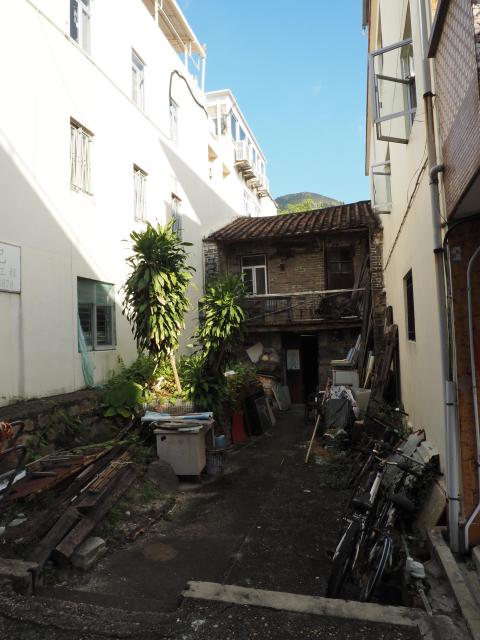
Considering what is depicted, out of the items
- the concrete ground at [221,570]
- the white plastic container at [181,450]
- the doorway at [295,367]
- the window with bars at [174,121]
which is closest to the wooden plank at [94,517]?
the concrete ground at [221,570]

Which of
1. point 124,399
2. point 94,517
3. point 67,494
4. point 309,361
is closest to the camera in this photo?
point 94,517

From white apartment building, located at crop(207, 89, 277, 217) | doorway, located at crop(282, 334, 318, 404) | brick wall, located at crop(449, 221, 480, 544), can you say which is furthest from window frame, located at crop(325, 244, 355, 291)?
brick wall, located at crop(449, 221, 480, 544)

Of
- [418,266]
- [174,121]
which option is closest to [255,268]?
[174,121]

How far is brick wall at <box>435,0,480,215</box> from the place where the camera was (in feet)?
8.21

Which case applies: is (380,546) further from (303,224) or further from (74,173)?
(303,224)

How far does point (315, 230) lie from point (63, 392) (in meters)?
9.34

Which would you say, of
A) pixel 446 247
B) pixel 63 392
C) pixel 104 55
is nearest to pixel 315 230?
pixel 104 55

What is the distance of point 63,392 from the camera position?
7.03 meters

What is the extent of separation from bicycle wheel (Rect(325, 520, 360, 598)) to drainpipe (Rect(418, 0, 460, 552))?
2.93 feet

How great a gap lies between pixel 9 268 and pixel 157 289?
2209mm

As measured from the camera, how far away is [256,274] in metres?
15.1

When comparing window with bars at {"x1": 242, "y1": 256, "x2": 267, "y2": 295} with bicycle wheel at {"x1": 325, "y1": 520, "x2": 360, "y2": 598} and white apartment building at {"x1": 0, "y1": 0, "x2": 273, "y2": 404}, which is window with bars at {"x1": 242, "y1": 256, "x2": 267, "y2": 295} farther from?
bicycle wheel at {"x1": 325, "y1": 520, "x2": 360, "y2": 598}

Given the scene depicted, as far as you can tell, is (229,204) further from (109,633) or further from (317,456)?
(109,633)

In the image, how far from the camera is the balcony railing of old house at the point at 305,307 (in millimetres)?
13164
